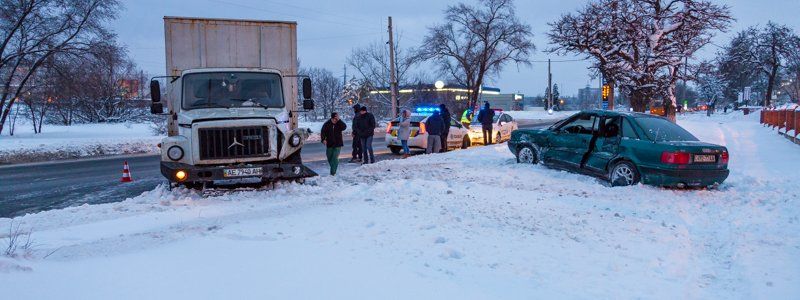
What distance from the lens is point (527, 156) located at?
40.5ft

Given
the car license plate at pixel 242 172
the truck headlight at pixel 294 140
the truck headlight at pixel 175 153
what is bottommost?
the car license plate at pixel 242 172

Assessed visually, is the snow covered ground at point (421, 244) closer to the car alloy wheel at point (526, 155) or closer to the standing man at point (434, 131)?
the car alloy wheel at point (526, 155)

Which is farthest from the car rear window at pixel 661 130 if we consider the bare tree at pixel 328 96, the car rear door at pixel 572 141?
the bare tree at pixel 328 96

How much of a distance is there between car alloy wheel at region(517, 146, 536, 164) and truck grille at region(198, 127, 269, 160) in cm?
601

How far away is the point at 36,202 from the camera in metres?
9.48

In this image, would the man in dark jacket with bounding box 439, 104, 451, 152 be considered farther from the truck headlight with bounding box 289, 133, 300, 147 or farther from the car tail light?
the car tail light

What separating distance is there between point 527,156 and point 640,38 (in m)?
7.65

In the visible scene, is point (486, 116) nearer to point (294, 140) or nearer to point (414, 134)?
point (414, 134)

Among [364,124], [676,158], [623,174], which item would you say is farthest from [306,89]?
[676,158]

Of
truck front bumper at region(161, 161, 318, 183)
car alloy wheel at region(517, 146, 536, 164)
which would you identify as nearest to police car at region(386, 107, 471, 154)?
car alloy wheel at region(517, 146, 536, 164)

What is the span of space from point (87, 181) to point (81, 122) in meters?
36.3

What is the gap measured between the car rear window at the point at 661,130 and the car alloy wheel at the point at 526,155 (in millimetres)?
2613

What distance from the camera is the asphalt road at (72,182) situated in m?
9.48

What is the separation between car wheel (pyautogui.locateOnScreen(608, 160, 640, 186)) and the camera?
9.46 m
